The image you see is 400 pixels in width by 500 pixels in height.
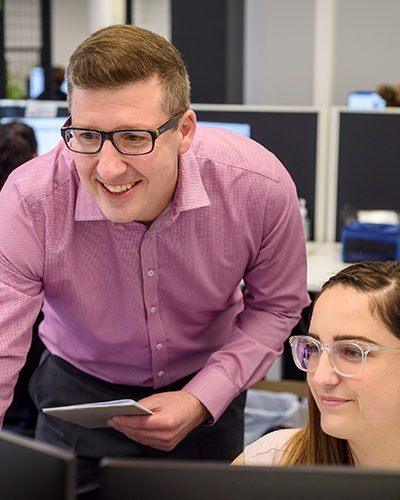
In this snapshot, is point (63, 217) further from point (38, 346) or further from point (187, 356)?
point (38, 346)

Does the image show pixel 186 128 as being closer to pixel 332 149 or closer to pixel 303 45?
pixel 332 149

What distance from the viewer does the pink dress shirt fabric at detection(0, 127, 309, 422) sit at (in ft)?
3.98

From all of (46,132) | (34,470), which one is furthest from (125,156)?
(46,132)

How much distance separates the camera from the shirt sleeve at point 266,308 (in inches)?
51.5

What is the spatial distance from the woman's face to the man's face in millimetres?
391

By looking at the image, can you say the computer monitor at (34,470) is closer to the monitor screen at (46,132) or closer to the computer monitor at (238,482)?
the computer monitor at (238,482)

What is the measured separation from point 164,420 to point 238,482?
2.43ft

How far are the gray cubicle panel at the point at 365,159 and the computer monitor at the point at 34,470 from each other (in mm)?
2428

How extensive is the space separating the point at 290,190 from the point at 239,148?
0.14 m

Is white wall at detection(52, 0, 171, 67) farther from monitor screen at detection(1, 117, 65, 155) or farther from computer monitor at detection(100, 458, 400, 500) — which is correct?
computer monitor at detection(100, 458, 400, 500)

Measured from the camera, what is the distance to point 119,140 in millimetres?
1038

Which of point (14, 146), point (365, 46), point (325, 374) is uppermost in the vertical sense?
point (365, 46)

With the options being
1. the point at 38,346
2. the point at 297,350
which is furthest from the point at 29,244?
the point at 38,346

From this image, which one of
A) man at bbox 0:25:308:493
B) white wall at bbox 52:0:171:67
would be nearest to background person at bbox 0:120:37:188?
man at bbox 0:25:308:493
